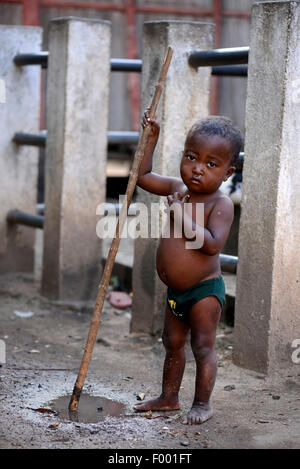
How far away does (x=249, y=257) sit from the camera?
159 inches

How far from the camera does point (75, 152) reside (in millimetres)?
5461

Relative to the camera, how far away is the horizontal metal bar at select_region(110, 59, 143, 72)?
17.6ft

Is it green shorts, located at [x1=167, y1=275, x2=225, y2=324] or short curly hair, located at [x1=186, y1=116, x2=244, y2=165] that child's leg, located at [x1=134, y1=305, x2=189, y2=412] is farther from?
short curly hair, located at [x1=186, y1=116, x2=244, y2=165]

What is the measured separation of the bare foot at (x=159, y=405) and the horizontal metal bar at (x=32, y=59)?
308 centimetres

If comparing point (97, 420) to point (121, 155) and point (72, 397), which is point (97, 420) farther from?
point (121, 155)

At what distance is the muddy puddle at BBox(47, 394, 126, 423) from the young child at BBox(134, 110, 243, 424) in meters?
0.12

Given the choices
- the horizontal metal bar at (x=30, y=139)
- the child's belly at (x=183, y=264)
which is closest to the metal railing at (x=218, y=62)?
the horizontal metal bar at (x=30, y=139)

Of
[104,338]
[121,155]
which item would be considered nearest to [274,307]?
[104,338]

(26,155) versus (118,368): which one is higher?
(26,155)

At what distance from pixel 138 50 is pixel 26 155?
13.3 ft

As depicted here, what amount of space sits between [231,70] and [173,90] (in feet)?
1.28

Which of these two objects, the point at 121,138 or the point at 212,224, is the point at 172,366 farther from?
the point at 121,138

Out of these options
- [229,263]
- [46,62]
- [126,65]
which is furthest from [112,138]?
[229,263]

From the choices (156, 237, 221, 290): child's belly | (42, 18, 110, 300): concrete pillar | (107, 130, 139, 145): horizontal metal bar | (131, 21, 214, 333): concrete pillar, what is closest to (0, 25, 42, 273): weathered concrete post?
(42, 18, 110, 300): concrete pillar
